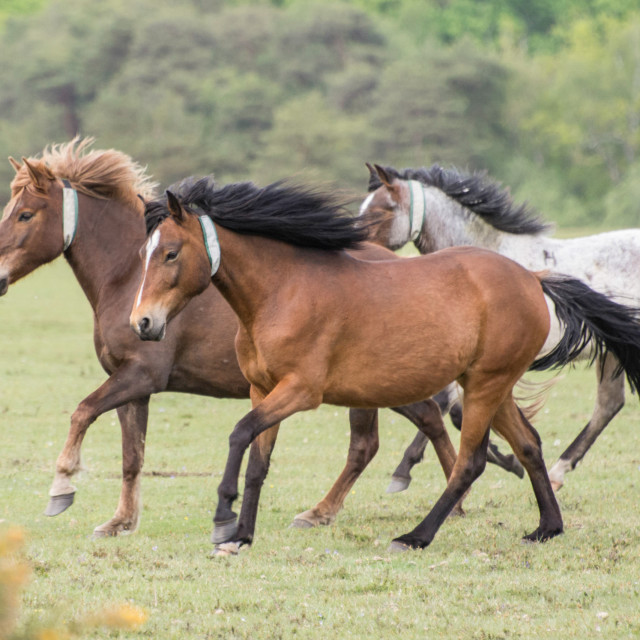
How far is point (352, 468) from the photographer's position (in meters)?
7.50

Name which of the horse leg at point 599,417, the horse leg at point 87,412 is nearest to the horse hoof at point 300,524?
the horse leg at point 87,412

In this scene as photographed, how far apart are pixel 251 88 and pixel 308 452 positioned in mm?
55967

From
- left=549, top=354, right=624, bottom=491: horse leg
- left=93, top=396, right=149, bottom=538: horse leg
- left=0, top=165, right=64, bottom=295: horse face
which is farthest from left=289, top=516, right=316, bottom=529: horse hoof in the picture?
left=0, top=165, right=64, bottom=295: horse face

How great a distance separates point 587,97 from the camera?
62.1m

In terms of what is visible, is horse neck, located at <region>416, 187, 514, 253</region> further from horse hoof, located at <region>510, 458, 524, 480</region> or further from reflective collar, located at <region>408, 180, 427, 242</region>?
horse hoof, located at <region>510, 458, 524, 480</region>

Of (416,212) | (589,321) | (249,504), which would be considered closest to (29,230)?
(249,504)

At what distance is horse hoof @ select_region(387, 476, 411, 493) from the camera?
327 inches

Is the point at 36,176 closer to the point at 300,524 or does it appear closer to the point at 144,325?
the point at 144,325

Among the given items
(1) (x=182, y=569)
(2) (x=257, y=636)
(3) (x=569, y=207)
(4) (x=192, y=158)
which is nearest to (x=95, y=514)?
(1) (x=182, y=569)

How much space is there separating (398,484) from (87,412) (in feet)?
9.05

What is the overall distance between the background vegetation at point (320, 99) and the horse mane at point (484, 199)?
147 ft

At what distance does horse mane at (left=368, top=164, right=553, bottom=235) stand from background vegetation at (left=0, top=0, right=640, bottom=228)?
44.8 metres

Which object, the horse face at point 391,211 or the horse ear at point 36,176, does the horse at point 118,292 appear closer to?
the horse ear at point 36,176

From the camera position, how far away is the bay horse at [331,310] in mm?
5809
